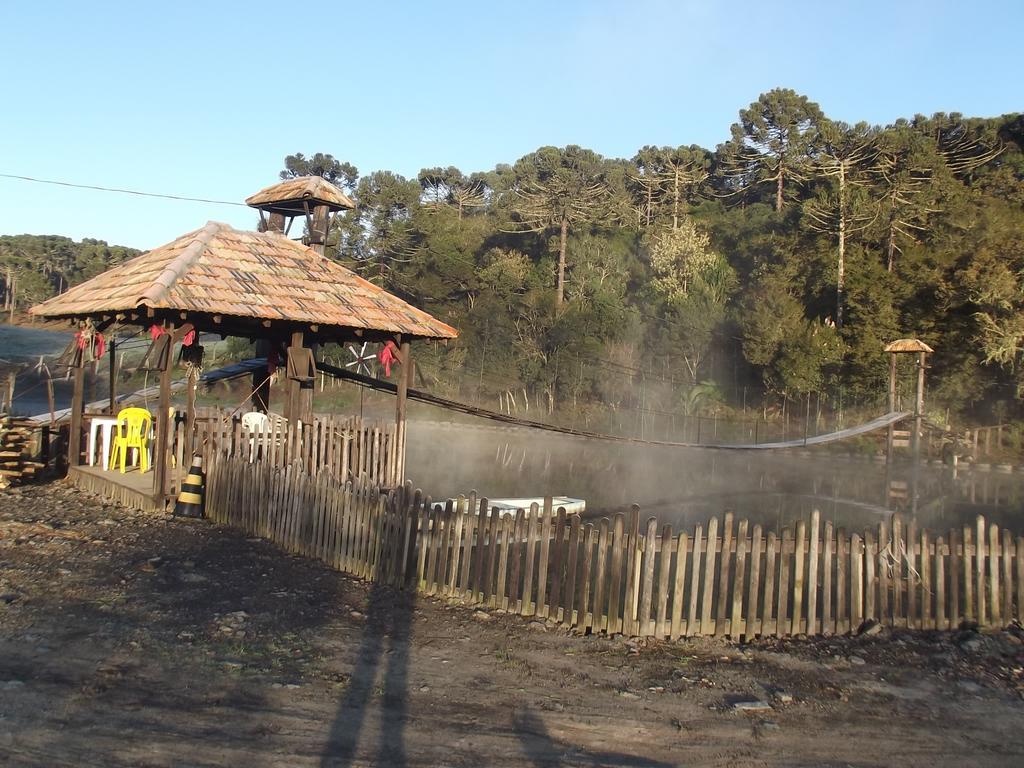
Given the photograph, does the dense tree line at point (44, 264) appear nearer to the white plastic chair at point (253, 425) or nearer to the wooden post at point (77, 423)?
the wooden post at point (77, 423)

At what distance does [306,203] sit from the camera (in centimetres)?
1709

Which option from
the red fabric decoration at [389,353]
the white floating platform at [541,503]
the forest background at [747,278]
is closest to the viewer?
the white floating platform at [541,503]

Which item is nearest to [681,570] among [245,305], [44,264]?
[245,305]

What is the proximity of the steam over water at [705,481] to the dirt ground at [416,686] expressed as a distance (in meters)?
10.9

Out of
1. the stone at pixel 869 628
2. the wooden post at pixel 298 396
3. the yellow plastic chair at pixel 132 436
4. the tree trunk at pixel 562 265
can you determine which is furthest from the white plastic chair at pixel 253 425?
the tree trunk at pixel 562 265

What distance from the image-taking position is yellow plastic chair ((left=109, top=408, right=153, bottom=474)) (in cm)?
1534

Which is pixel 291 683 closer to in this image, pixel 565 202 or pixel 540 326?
pixel 540 326

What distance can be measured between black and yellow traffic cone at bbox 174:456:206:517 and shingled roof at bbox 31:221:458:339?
2249mm

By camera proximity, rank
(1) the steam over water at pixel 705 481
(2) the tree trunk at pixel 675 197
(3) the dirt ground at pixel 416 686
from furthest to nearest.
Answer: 1. (2) the tree trunk at pixel 675 197
2. (1) the steam over water at pixel 705 481
3. (3) the dirt ground at pixel 416 686

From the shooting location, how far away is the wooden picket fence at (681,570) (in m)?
7.61

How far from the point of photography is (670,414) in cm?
3534

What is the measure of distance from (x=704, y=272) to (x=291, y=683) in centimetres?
4012

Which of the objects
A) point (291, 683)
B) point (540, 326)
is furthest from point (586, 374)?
point (291, 683)

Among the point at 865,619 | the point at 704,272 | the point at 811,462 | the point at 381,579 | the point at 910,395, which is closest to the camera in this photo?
the point at 865,619
